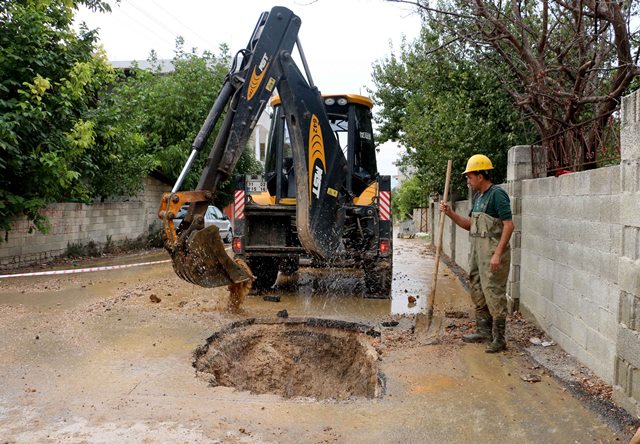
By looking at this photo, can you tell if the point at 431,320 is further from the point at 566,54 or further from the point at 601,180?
the point at 566,54

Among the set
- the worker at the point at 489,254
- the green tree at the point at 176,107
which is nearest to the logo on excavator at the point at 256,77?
the worker at the point at 489,254

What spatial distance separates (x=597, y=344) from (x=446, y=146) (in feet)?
26.1

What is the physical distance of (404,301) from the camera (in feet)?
27.9

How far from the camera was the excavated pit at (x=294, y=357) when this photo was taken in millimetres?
5617

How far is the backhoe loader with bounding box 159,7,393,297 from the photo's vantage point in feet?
20.5

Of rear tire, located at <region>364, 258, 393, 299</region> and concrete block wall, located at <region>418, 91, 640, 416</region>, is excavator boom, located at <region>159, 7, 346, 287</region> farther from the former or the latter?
concrete block wall, located at <region>418, 91, 640, 416</region>

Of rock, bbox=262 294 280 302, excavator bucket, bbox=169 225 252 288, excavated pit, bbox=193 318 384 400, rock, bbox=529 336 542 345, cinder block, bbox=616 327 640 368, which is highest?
excavator bucket, bbox=169 225 252 288

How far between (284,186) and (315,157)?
5.85ft

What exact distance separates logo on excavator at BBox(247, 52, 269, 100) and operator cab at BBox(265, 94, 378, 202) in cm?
205

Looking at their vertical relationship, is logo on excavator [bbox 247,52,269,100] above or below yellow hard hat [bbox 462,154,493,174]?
above

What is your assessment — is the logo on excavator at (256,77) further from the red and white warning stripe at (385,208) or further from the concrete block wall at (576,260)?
the concrete block wall at (576,260)

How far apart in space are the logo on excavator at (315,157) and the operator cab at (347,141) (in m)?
1.26

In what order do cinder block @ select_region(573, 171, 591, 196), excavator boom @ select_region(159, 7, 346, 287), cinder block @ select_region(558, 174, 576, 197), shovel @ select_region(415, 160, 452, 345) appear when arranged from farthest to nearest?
excavator boom @ select_region(159, 7, 346, 287) < shovel @ select_region(415, 160, 452, 345) < cinder block @ select_region(558, 174, 576, 197) < cinder block @ select_region(573, 171, 591, 196)

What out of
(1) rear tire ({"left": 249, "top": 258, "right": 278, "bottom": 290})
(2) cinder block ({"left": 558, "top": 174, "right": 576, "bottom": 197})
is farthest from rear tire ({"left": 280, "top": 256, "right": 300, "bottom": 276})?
(2) cinder block ({"left": 558, "top": 174, "right": 576, "bottom": 197})
